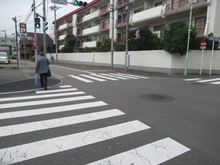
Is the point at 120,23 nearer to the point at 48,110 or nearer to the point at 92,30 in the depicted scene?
the point at 92,30

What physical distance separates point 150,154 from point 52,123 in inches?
96.6

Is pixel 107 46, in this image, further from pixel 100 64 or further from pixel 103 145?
pixel 103 145

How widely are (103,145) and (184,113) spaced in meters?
2.98

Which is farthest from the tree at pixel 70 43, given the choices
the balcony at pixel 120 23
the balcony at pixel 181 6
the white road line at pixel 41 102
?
the white road line at pixel 41 102

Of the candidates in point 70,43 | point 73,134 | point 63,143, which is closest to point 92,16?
point 70,43

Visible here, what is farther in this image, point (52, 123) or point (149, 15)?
point (149, 15)

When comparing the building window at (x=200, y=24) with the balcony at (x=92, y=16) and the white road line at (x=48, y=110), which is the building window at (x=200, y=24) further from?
the balcony at (x=92, y=16)

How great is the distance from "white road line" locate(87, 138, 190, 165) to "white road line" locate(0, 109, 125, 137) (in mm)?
1698

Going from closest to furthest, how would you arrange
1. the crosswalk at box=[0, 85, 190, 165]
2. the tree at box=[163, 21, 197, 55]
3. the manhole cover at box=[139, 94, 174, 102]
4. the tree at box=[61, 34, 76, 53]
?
the crosswalk at box=[0, 85, 190, 165], the manhole cover at box=[139, 94, 174, 102], the tree at box=[163, 21, 197, 55], the tree at box=[61, 34, 76, 53]

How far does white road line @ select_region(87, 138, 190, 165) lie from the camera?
2631mm

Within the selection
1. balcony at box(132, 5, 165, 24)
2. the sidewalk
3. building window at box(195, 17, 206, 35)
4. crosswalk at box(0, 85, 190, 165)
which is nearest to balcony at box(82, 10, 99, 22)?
balcony at box(132, 5, 165, 24)

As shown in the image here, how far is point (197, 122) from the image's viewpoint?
429 centimetres

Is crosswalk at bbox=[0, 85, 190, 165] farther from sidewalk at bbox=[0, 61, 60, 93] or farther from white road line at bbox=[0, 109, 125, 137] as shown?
sidewalk at bbox=[0, 61, 60, 93]

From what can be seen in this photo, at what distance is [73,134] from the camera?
11.7 feet
